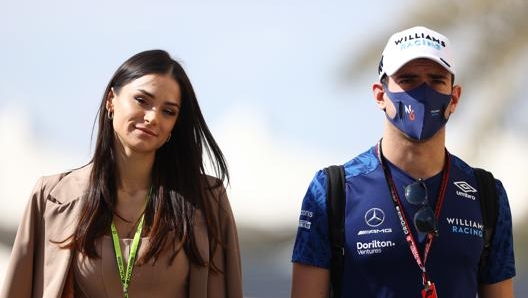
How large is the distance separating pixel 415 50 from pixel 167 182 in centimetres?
82

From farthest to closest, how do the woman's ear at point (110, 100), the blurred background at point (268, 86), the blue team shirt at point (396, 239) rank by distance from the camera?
1. the blurred background at point (268, 86)
2. the woman's ear at point (110, 100)
3. the blue team shirt at point (396, 239)

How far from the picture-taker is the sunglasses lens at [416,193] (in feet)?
8.34

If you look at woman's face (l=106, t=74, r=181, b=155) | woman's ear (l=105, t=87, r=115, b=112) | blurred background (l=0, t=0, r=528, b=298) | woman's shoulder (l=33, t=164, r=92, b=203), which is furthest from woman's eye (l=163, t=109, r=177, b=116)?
blurred background (l=0, t=0, r=528, b=298)

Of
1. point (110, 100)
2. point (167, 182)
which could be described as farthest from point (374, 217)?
point (110, 100)

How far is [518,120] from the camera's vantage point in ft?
14.4

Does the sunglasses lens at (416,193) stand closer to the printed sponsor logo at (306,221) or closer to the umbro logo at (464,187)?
the umbro logo at (464,187)

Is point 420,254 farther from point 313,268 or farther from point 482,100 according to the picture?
point 482,100

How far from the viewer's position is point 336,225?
254 cm

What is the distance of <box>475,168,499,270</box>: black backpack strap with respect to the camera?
2.58 meters

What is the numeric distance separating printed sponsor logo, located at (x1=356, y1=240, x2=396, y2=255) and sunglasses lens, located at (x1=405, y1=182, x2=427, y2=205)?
136mm

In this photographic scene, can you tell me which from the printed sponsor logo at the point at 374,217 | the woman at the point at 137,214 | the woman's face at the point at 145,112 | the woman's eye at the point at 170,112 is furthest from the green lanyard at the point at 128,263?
the printed sponsor logo at the point at 374,217

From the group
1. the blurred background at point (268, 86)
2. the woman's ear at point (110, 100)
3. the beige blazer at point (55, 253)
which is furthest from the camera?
the blurred background at point (268, 86)

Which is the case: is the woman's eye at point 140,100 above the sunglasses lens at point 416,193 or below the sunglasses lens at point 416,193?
above

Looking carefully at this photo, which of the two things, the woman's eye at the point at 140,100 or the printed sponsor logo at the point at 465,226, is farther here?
the woman's eye at the point at 140,100
